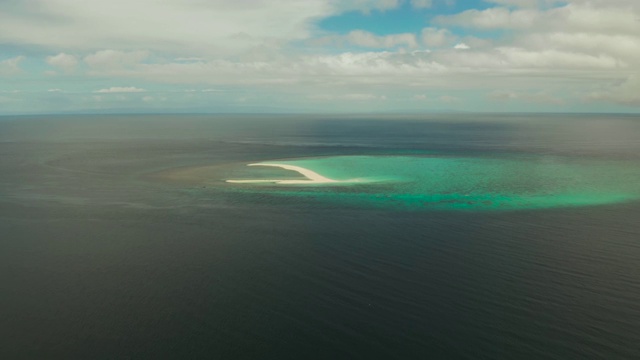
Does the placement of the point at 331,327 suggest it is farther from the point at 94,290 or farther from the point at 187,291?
the point at 94,290

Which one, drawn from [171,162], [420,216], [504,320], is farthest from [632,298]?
[171,162]

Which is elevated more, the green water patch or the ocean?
the green water patch

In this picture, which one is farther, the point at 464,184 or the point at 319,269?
the point at 464,184

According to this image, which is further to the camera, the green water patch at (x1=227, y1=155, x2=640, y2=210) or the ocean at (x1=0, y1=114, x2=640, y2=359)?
the green water patch at (x1=227, y1=155, x2=640, y2=210)

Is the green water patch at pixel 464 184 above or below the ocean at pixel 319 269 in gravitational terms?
above

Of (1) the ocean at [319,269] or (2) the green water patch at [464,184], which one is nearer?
(1) the ocean at [319,269]
